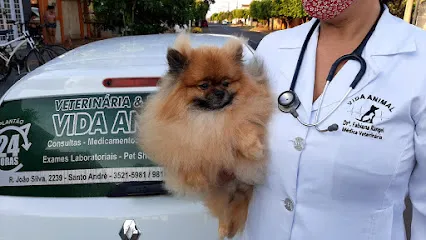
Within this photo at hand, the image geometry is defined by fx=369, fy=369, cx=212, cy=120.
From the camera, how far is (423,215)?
1520mm

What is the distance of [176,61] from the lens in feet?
6.15

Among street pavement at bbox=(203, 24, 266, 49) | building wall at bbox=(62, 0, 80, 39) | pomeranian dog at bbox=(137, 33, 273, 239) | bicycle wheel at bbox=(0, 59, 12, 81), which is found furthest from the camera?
building wall at bbox=(62, 0, 80, 39)

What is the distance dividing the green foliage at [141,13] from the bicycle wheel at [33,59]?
2.18 metres

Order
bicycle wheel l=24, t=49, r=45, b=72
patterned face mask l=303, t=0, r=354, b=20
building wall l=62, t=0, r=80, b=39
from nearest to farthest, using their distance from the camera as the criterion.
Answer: patterned face mask l=303, t=0, r=354, b=20
bicycle wheel l=24, t=49, r=45, b=72
building wall l=62, t=0, r=80, b=39

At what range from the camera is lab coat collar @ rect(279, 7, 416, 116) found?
1.45m

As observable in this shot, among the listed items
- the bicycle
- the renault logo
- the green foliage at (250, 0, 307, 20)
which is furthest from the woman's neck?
the green foliage at (250, 0, 307, 20)

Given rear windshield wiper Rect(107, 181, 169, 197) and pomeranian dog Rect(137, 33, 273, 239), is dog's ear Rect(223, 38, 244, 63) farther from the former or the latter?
rear windshield wiper Rect(107, 181, 169, 197)

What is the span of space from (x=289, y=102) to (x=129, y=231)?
1088 millimetres

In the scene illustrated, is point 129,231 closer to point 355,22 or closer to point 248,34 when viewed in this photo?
point 355,22

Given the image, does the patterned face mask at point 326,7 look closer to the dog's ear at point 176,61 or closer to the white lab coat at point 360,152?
the white lab coat at point 360,152

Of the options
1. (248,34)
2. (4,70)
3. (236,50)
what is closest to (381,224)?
(236,50)

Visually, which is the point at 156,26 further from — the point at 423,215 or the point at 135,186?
the point at 423,215

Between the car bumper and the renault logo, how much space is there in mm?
20

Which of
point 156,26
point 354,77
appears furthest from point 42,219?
point 156,26
